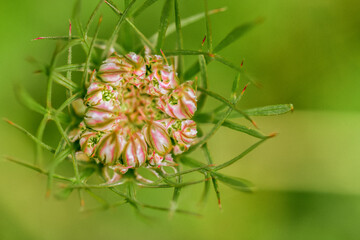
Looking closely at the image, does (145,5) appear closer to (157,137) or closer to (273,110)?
(157,137)

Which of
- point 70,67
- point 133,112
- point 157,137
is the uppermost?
point 70,67

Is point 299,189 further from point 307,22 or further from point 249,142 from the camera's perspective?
point 307,22

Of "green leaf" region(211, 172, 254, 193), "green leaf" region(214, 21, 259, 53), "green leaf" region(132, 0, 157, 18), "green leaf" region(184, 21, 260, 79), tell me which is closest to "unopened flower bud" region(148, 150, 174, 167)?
"green leaf" region(211, 172, 254, 193)

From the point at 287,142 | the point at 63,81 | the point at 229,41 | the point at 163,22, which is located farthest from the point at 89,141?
the point at 287,142

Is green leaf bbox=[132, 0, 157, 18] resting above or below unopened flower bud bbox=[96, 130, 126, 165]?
above

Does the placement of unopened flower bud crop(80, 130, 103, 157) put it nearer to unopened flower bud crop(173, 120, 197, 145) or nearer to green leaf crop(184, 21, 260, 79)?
unopened flower bud crop(173, 120, 197, 145)

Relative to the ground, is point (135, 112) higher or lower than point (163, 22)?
lower

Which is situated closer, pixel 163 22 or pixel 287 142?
pixel 163 22
